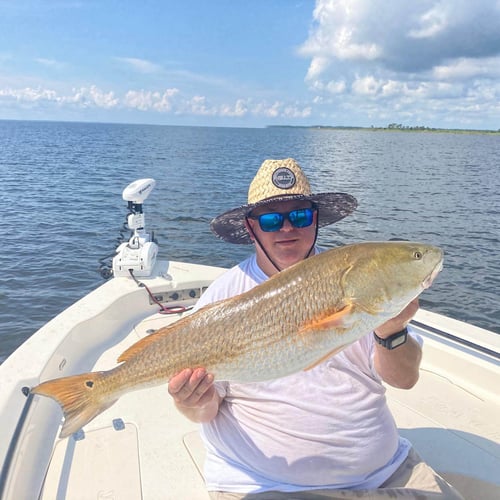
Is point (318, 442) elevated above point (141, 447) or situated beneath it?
elevated above

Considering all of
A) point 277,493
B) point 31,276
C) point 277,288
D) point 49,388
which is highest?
point 277,288

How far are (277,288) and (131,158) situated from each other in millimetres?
50722

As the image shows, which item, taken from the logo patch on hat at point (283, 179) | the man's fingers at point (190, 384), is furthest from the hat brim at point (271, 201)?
the man's fingers at point (190, 384)

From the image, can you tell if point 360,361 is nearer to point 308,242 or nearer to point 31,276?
point 308,242

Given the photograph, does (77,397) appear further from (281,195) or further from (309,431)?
(281,195)

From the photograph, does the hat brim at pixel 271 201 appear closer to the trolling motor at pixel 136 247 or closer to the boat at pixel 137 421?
the boat at pixel 137 421

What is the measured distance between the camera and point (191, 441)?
3736mm

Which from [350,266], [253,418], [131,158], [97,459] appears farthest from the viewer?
[131,158]

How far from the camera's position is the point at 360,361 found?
2625 mm

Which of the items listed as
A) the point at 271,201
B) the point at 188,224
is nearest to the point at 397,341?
the point at 271,201

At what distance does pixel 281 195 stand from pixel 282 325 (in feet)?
3.44

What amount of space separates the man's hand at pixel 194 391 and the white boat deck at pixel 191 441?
109 cm

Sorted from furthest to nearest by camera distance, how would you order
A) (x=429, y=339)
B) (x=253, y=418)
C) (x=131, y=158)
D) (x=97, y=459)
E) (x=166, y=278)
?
1. (x=131, y=158)
2. (x=166, y=278)
3. (x=429, y=339)
4. (x=97, y=459)
5. (x=253, y=418)

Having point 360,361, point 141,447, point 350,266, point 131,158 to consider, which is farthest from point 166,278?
point 131,158
